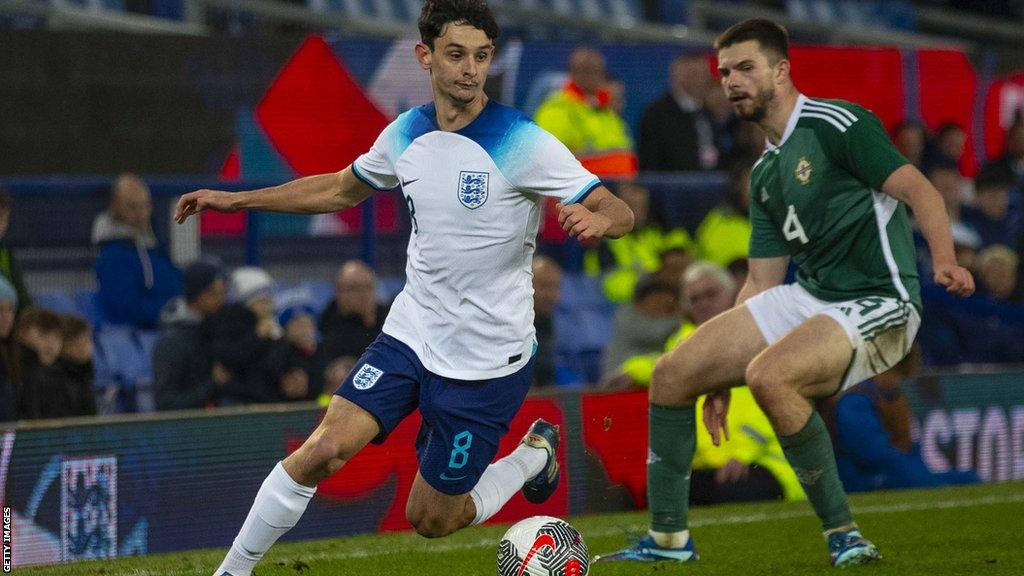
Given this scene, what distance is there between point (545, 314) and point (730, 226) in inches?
75.8

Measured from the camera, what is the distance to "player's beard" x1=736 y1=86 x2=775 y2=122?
21.6 feet

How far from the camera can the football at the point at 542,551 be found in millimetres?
5648

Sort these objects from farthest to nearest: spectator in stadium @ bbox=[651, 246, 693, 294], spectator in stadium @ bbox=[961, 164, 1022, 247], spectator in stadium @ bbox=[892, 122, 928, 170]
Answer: spectator in stadium @ bbox=[961, 164, 1022, 247]
spectator in stadium @ bbox=[892, 122, 928, 170]
spectator in stadium @ bbox=[651, 246, 693, 294]

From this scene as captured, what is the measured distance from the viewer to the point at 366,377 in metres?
5.64

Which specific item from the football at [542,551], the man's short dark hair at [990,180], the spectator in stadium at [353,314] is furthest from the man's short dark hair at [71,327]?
the man's short dark hair at [990,180]

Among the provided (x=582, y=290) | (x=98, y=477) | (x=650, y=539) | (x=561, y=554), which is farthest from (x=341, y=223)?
(x=561, y=554)

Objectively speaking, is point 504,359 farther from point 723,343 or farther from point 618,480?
point 618,480

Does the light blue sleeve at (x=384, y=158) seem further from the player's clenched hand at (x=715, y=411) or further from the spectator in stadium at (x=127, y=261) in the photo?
the spectator in stadium at (x=127, y=261)

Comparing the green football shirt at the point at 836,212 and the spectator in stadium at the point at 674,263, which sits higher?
the green football shirt at the point at 836,212

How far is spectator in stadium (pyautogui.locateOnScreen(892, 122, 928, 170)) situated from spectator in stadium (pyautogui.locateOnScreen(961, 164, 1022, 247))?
0.54 meters

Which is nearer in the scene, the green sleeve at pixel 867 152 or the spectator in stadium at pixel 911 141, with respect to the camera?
the green sleeve at pixel 867 152

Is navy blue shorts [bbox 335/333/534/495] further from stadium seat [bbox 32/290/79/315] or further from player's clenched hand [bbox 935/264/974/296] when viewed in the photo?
stadium seat [bbox 32/290/79/315]

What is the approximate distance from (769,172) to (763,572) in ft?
5.15

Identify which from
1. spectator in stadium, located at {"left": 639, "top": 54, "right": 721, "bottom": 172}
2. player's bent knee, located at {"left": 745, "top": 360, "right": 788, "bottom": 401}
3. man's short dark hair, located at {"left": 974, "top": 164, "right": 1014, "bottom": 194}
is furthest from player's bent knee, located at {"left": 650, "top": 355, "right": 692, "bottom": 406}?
man's short dark hair, located at {"left": 974, "top": 164, "right": 1014, "bottom": 194}
